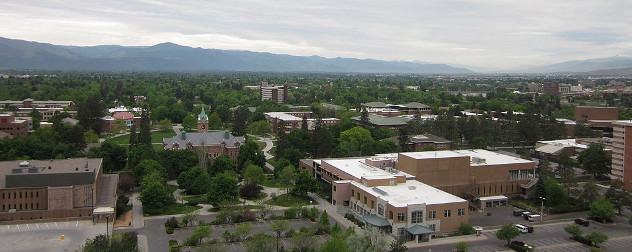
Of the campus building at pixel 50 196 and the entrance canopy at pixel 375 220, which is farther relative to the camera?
the campus building at pixel 50 196

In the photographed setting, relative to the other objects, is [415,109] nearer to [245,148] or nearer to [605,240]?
[245,148]

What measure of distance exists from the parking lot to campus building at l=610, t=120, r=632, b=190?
47.8 meters

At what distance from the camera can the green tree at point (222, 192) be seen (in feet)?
146

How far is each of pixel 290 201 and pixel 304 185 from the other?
6.31 feet

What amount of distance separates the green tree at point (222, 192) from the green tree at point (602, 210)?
29117mm

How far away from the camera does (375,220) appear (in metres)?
39.5

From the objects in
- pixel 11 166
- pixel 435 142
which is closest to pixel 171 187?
pixel 11 166

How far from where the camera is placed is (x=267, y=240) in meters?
32.7

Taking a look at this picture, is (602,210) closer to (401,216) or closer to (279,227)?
(401,216)

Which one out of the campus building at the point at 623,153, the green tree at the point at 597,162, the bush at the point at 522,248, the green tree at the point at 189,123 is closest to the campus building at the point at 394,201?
the bush at the point at 522,248

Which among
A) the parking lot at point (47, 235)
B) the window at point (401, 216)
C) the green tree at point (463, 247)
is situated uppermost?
the window at point (401, 216)

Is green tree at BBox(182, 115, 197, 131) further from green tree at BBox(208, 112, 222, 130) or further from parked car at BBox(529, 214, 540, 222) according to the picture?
parked car at BBox(529, 214, 540, 222)

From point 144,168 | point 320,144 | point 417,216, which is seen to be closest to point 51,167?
point 144,168

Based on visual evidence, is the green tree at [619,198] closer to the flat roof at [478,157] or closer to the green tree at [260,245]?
the flat roof at [478,157]
